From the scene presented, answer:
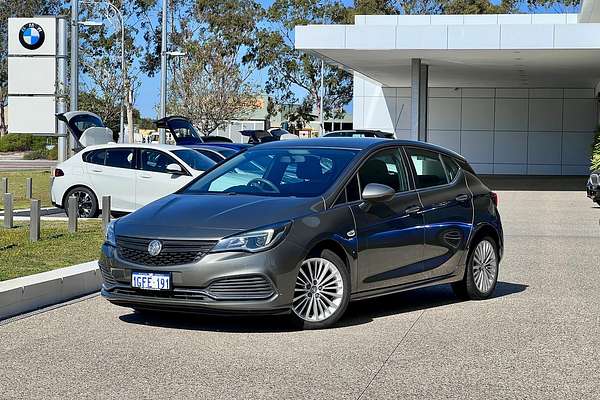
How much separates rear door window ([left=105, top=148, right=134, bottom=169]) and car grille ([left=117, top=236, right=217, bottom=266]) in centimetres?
1109

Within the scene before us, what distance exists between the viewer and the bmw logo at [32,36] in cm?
2736

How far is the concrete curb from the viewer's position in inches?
378

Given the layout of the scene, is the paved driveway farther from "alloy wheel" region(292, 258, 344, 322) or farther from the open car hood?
the open car hood

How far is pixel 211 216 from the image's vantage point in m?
8.67

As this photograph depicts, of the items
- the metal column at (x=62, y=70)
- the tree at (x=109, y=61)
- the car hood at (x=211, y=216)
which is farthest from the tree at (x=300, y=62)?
the car hood at (x=211, y=216)

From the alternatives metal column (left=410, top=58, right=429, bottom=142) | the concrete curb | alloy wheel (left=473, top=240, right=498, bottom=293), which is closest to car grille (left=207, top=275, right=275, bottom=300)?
the concrete curb

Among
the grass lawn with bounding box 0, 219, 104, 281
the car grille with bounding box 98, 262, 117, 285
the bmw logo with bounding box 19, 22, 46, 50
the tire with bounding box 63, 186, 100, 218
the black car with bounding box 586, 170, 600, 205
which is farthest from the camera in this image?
the bmw logo with bounding box 19, 22, 46, 50

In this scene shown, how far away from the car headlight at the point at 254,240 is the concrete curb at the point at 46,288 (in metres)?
2.34

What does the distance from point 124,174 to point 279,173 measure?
10.3 metres

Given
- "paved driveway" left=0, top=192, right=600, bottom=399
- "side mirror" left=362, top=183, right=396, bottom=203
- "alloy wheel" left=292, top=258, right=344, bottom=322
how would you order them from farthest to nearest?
"side mirror" left=362, top=183, right=396, bottom=203
"alloy wheel" left=292, top=258, right=344, bottom=322
"paved driveway" left=0, top=192, right=600, bottom=399

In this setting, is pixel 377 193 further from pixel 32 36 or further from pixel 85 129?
pixel 32 36

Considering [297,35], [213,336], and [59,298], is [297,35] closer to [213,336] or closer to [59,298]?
[59,298]

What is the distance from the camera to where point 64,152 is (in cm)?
2883

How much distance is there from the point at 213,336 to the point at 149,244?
90cm
